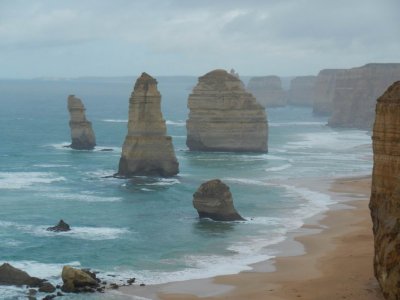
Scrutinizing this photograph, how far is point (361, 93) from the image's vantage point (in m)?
139

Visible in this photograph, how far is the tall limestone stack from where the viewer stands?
2802 cm

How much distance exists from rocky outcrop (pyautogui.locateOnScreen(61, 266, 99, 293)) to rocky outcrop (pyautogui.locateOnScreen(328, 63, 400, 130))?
344 ft

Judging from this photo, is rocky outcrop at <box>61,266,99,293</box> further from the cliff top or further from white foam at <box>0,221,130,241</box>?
the cliff top

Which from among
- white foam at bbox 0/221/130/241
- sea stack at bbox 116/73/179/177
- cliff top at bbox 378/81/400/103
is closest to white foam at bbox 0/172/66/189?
sea stack at bbox 116/73/179/177

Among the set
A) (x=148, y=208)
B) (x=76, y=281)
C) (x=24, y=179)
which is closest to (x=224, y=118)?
(x=24, y=179)

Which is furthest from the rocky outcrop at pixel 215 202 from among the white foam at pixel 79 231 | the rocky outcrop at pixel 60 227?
the rocky outcrop at pixel 60 227

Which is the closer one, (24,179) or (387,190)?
(387,190)

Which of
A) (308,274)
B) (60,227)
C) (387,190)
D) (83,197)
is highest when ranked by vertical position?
(387,190)

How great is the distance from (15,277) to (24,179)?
109ft

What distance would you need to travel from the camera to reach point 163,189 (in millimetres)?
64375

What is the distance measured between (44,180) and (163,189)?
416 inches

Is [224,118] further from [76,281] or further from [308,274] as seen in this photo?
[76,281]

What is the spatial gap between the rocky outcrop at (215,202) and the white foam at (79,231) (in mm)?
5003

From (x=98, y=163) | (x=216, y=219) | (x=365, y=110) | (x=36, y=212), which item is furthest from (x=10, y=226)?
(x=365, y=110)
